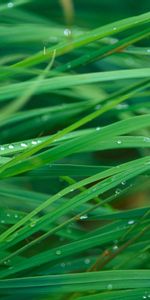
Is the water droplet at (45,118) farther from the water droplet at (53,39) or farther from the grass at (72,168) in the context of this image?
the water droplet at (53,39)

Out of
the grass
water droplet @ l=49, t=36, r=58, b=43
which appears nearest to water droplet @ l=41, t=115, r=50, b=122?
the grass

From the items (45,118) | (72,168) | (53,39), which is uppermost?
(53,39)

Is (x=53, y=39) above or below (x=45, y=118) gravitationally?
above

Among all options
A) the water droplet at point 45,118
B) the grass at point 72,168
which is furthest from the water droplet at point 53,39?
the water droplet at point 45,118

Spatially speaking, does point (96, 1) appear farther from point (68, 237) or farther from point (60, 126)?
point (68, 237)

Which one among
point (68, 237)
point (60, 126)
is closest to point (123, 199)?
point (60, 126)

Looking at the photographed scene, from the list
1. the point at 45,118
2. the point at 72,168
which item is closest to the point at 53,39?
the point at 45,118

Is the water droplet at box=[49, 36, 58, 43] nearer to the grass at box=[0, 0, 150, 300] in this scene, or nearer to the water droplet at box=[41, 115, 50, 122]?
the grass at box=[0, 0, 150, 300]

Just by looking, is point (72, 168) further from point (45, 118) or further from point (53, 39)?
point (53, 39)
